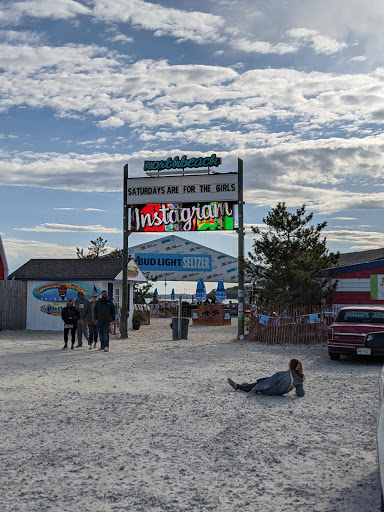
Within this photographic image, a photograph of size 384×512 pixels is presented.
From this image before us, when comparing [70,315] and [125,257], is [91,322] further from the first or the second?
[125,257]

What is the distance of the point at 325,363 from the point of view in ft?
52.1

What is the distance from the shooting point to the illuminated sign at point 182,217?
23.6 m

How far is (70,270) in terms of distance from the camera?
2841 cm

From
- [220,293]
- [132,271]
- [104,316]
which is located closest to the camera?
[104,316]

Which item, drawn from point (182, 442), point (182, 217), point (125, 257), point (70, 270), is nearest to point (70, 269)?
point (70, 270)

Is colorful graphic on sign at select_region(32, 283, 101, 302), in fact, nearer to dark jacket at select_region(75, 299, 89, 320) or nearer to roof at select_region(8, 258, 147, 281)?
roof at select_region(8, 258, 147, 281)

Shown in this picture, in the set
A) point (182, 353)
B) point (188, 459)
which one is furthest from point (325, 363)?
point (188, 459)

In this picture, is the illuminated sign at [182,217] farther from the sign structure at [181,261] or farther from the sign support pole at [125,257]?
the sign structure at [181,261]

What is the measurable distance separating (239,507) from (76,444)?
2721 mm

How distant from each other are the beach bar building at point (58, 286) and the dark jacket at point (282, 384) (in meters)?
17.3

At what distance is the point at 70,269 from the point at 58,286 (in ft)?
3.55

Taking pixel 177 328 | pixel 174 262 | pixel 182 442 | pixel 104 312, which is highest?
pixel 174 262

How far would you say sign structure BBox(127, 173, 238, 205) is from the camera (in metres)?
23.8

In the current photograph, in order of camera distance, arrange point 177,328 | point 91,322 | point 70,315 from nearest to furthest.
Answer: point 70,315
point 91,322
point 177,328
